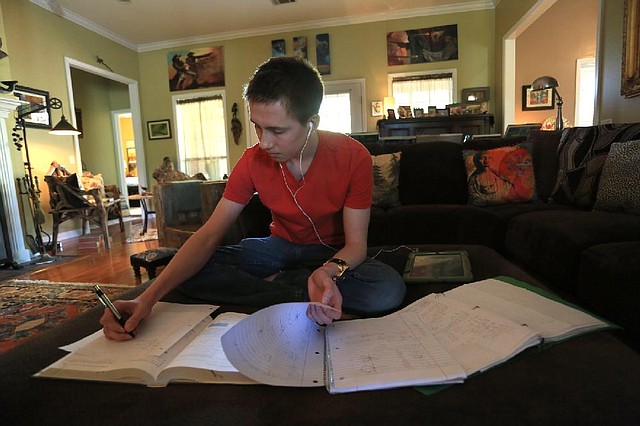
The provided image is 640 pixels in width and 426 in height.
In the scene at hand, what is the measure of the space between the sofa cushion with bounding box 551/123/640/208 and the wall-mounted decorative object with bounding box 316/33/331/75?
4.24m

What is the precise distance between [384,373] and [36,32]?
575cm

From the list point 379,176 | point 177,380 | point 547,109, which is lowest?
point 177,380

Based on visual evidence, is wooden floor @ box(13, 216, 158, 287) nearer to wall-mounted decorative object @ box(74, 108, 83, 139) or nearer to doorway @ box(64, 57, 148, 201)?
doorway @ box(64, 57, 148, 201)

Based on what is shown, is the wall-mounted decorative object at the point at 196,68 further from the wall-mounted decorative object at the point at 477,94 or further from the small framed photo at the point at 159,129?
the wall-mounted decorative object at the point at 477,94

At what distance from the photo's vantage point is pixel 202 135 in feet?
21.3

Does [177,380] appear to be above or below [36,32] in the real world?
below

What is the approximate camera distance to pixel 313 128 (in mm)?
1060

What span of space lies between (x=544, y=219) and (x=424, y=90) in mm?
4383

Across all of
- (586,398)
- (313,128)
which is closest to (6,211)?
(313,128)

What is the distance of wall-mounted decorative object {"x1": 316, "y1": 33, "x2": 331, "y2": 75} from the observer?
229 inches

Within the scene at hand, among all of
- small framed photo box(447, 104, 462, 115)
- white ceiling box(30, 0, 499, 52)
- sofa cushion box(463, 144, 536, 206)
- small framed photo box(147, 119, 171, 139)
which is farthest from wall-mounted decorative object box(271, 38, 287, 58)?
sofa cushion box(463, 144, 536, 206)

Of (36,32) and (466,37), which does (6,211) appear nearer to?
(36,32)

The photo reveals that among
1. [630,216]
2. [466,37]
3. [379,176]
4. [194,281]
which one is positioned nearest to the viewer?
[194,281]

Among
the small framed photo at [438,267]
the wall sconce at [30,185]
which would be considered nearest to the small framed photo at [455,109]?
the small framed photo at [438,267]
